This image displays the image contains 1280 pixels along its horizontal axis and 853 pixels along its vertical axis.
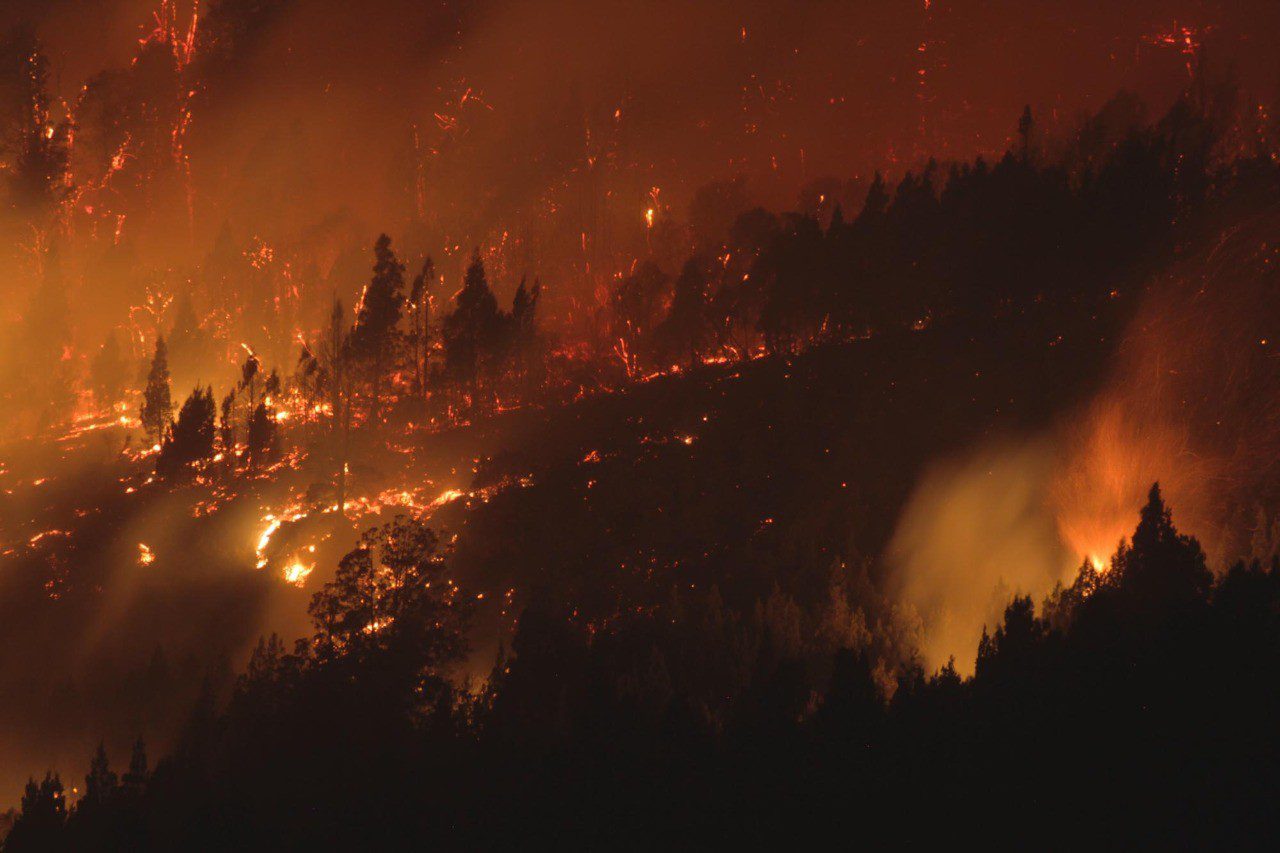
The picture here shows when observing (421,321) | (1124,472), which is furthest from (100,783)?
(421,321)

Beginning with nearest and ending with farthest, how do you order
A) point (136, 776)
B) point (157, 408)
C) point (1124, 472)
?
point (136, 776)
point (1124, 472)
point (157, 408)

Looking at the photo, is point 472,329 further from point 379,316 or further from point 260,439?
point 260,439

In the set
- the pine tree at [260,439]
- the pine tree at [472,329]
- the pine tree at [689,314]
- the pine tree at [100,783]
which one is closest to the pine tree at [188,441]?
the pine tree at [260,439]

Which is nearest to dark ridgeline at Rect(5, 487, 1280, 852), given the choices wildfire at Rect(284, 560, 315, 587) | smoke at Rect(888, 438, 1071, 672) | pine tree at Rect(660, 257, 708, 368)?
smoke at Rect(888, 438, 1071, 672)

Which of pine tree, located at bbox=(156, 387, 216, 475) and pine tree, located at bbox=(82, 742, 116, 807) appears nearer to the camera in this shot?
pine tree, located at bbox=(82, 742, 116, 807)

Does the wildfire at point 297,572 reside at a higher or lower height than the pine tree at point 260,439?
lower

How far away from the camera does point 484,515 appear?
56.9 meters

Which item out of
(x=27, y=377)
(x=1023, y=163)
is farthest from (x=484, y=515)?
(x=27, y=377)

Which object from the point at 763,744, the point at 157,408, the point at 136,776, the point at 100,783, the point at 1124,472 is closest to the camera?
the point at 763,744

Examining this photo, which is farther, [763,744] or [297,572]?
[297,572]

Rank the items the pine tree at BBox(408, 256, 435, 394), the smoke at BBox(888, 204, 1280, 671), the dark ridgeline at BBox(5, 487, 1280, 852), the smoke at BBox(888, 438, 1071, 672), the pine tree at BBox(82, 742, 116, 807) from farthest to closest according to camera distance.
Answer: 1. the pine tree at BBox(408, 256, 435, 394)
2. the smoke at BBox(888, 204, 1280, 671)
3. the smoke at BBox(888, 438, 1071, 672)
4. the pine tree at BBox(82, 742, 116, 807)
5. the dark ridgeline at BBox(5, 487, 1280, 852)

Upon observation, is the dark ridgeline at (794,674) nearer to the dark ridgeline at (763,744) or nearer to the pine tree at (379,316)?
the dark ridgeline at (763,744)

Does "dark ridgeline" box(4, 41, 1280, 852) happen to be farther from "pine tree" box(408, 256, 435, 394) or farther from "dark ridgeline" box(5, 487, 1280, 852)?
"pine tree" box(408, 256, 435, 394)

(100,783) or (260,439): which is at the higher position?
(260,439)
